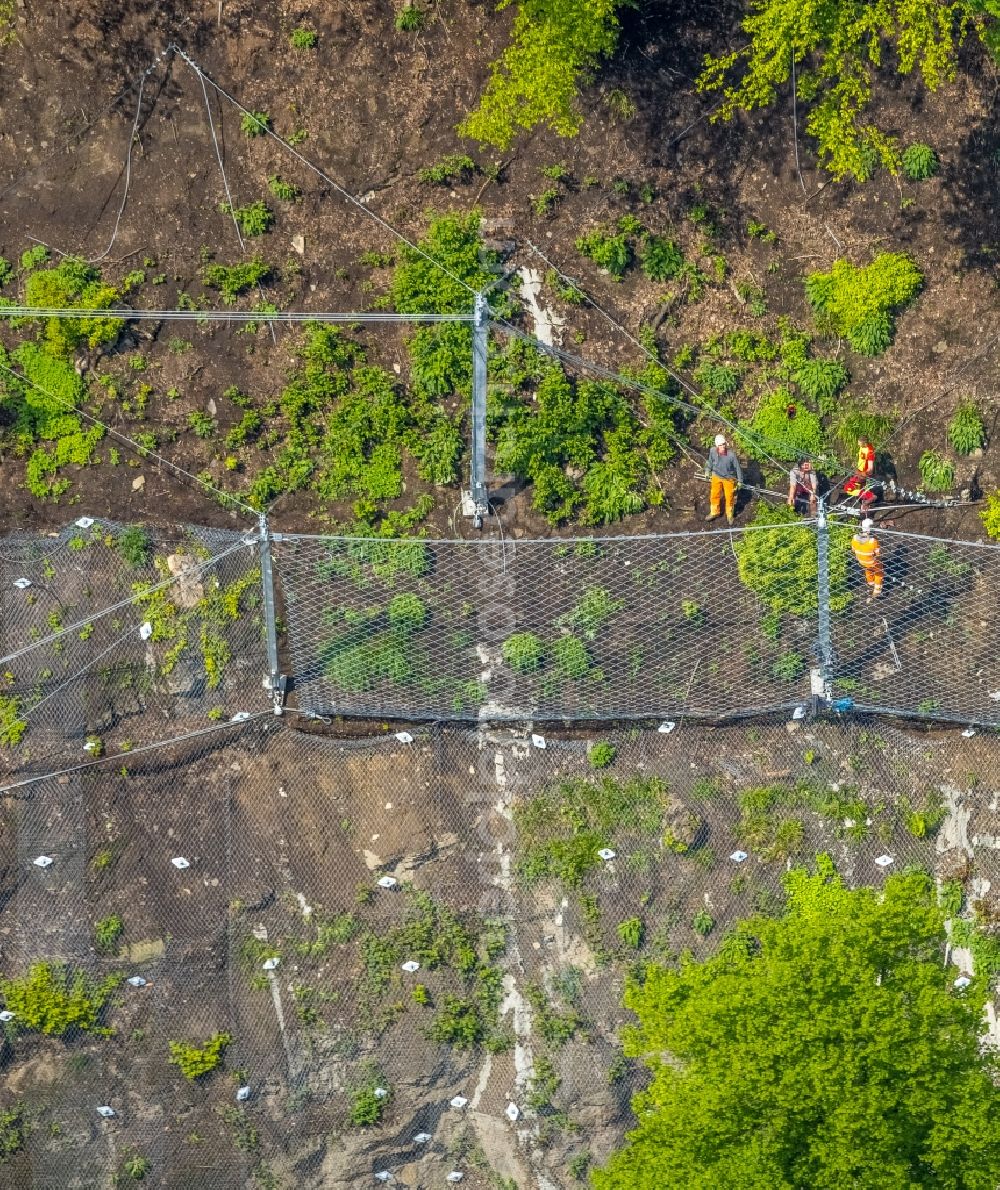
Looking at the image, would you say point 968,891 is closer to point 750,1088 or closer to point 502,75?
point 750,1088

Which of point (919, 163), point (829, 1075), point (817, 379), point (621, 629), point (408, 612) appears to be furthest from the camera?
point (919, 163)

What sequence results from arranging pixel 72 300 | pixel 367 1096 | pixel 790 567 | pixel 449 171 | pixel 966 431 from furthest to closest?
1. pixel 966 431
2. pixel 449 171
3. pixel 72 300
4. pixel 790 567
5. pixel 367 1096

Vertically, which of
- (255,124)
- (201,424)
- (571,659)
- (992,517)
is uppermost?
(255,124)

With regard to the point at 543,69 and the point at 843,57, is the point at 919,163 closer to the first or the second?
the point at 843,57

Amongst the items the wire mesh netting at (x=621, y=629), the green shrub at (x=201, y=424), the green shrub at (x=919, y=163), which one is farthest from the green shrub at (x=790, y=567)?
the green shrub at (x=201, y=424)

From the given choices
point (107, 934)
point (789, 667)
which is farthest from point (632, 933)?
point (107, 934)

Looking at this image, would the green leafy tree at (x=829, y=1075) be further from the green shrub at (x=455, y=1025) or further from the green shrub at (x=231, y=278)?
the green shrub at (x=231, y=278)

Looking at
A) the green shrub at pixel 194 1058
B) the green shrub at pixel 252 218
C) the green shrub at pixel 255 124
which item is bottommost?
the green shrub at pixel 194 1058
